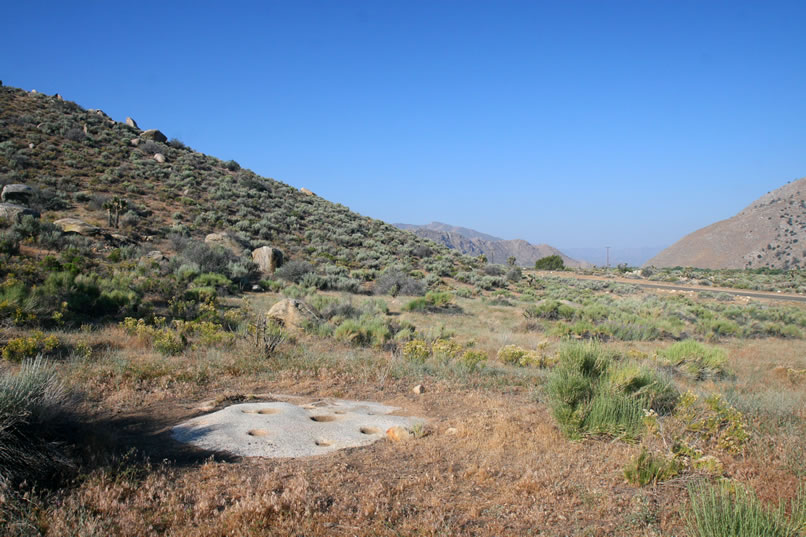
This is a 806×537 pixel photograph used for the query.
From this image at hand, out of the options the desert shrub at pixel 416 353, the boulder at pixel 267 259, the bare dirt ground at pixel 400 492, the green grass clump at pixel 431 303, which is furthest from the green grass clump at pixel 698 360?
the boulder at pixel 267 259

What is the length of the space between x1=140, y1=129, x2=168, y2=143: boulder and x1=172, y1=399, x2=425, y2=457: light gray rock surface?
4158 cm

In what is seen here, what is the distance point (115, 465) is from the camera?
3.88m

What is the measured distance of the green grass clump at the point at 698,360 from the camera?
34.1 feet

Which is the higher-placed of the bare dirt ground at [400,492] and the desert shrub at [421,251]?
the desert shrub at [421,251]

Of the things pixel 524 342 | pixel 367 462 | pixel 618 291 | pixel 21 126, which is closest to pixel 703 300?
pixel 618 291

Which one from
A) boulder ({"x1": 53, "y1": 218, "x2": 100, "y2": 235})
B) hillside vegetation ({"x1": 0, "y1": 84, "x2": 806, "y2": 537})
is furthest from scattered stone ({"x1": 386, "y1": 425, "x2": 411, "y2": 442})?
boulder ({"x1": 53, "y1": 218, "x2": 100, "y2": 235})

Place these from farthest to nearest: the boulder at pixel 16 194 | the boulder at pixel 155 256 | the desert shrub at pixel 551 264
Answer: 1. the desert shrub at pixel 551 264
2. the boulder at pixel 16 194
3. the boulder at pixel 155 256

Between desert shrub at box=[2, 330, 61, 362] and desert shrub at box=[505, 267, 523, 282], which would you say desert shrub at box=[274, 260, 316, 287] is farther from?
desert shrub at box=[505, 267, 523, 282]

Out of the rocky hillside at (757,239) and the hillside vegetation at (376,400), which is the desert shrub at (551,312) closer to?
the hillside vegetation at (376,400)

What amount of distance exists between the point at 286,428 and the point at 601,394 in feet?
12.2

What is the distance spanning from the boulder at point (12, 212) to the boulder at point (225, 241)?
743 cm

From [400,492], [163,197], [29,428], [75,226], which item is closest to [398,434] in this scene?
[400,492]

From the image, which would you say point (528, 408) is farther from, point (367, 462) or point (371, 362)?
point (371, 362)

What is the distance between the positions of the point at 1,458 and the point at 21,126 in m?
37.4
